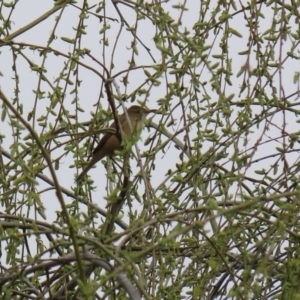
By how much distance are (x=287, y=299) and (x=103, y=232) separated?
56 centimetres

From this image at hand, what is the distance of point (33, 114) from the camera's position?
367cm

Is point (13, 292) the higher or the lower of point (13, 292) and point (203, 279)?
the higher

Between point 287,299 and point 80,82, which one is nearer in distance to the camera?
point 287,299

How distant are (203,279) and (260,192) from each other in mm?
505

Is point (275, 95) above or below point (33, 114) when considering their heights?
below

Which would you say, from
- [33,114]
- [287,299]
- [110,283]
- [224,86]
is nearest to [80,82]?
[33,114]

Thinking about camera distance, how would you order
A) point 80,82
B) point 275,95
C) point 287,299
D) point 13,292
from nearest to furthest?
point 287,299, point 13,292, point 275,95, point 80,82

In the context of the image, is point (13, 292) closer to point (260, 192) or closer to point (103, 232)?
point (103, 232)

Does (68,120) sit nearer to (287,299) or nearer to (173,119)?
(173,119)

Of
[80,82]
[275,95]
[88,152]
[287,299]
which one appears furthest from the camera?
[88,152]

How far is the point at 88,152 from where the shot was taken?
402 cm

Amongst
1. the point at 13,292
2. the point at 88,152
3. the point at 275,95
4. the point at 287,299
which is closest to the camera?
the point at 287,299

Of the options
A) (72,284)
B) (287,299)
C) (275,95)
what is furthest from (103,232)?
(275,95)

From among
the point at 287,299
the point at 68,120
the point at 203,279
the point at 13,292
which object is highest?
the point at 68,120
